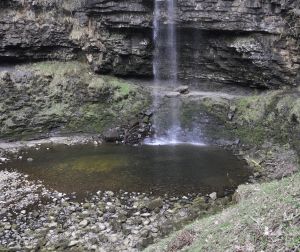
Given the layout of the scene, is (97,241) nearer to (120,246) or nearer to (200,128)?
(120,246)

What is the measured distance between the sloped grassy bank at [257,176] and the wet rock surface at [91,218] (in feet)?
7.12

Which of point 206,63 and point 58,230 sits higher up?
point 206,63

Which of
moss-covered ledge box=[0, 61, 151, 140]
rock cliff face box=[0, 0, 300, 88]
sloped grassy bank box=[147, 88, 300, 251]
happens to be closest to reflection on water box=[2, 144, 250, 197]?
sloped grassy bank box=[147, 88, 300, 251]

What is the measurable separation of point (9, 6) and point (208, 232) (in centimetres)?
2187

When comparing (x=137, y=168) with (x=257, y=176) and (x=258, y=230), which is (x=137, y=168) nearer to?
(x=257, y=176)

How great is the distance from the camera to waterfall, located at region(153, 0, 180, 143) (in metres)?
25.1

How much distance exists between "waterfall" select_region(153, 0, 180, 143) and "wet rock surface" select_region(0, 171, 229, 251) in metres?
8.78

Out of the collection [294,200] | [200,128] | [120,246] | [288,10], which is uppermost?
[288,10]

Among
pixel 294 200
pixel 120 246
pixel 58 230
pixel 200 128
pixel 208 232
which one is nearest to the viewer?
pixel 294 200

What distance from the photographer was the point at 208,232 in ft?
31.9

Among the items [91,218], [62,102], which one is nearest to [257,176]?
[91,218]

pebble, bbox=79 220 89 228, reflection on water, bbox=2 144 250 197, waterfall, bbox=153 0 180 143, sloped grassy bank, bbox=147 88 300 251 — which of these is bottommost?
pebble, bbox=79 220 89 228

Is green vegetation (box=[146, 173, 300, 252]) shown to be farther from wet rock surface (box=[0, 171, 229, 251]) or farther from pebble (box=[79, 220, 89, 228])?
pebble (box=[79, 220, 89, 228])

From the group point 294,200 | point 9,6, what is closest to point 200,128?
point 9,6
